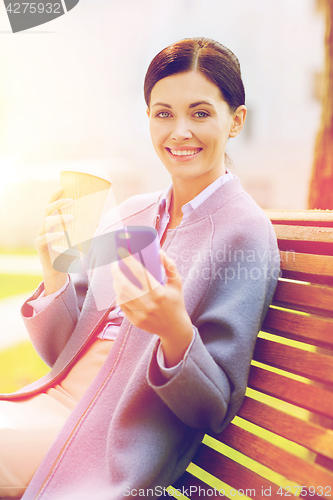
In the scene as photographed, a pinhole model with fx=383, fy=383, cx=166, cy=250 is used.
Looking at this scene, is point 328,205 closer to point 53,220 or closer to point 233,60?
point 233,60

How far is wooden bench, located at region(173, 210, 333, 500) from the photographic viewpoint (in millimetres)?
1020

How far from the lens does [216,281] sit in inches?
45.9

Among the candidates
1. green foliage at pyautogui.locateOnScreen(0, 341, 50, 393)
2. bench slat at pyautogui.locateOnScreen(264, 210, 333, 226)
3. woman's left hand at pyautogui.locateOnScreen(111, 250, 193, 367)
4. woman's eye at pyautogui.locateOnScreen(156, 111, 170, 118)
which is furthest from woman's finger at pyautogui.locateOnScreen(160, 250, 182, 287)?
green foliage at pyautogui.locateOnScreen(0, 341, 50, 393)

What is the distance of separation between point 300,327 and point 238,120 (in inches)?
29.9

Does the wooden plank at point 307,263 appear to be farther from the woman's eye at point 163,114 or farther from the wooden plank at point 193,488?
the wooden plank at point 193,488

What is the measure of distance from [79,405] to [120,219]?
76 centimetres

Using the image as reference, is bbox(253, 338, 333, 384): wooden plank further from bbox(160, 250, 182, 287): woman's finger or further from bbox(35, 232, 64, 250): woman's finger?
bbox(35, 232, 64, 250): woman's finger

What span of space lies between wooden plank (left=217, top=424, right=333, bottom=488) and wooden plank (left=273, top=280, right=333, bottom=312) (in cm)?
44

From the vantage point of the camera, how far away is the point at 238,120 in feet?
4.58

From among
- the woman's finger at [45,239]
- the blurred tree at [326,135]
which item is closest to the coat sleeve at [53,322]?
the woman's finger at [45,239]

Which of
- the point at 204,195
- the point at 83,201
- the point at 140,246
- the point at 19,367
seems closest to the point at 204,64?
the point at 204,195

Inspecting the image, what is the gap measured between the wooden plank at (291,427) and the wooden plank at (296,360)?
5.2 inches

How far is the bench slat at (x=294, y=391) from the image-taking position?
3.48 feet

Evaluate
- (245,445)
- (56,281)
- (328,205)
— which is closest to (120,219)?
(56,281)
